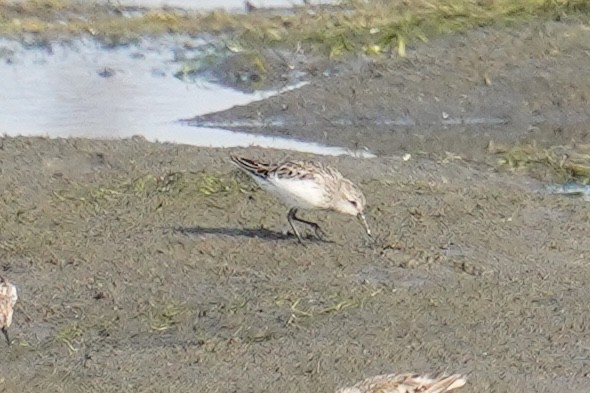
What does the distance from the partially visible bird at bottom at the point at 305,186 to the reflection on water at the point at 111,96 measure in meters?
4.37

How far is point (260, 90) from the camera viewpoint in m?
17.4

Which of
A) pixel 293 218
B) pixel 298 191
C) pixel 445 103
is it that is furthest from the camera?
pixel 445 103

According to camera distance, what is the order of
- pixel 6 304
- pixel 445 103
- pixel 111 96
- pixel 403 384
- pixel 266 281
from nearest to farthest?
pixel 403 384
pixel 6 304
pixel 266 281
pixel 445 103
pixel 111 96

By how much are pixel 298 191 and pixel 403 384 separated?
3022mm

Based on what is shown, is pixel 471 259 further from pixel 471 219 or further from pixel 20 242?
pixel 20 242

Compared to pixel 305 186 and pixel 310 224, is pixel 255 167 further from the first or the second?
pixel 310 224

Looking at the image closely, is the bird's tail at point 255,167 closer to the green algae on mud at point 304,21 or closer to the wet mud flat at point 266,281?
the wet mud flat at point 266,281

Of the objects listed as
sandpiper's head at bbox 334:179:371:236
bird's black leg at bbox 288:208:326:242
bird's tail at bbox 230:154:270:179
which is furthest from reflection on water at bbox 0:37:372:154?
bird's tail at bbox 230:154:270:179

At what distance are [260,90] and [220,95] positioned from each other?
0.47 m

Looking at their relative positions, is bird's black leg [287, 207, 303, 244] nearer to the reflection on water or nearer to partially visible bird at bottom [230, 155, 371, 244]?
partially visible bird at bottom [230, 155, 371, 244]

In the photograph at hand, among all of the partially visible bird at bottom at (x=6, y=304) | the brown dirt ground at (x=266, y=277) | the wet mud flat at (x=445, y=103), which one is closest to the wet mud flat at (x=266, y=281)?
the brown dirt ground at (x=266, y=277)

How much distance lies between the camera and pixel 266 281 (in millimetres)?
9484

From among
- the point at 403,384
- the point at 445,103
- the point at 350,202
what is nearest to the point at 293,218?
the point at 350,202

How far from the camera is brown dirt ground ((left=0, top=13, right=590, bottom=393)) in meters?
7.93
